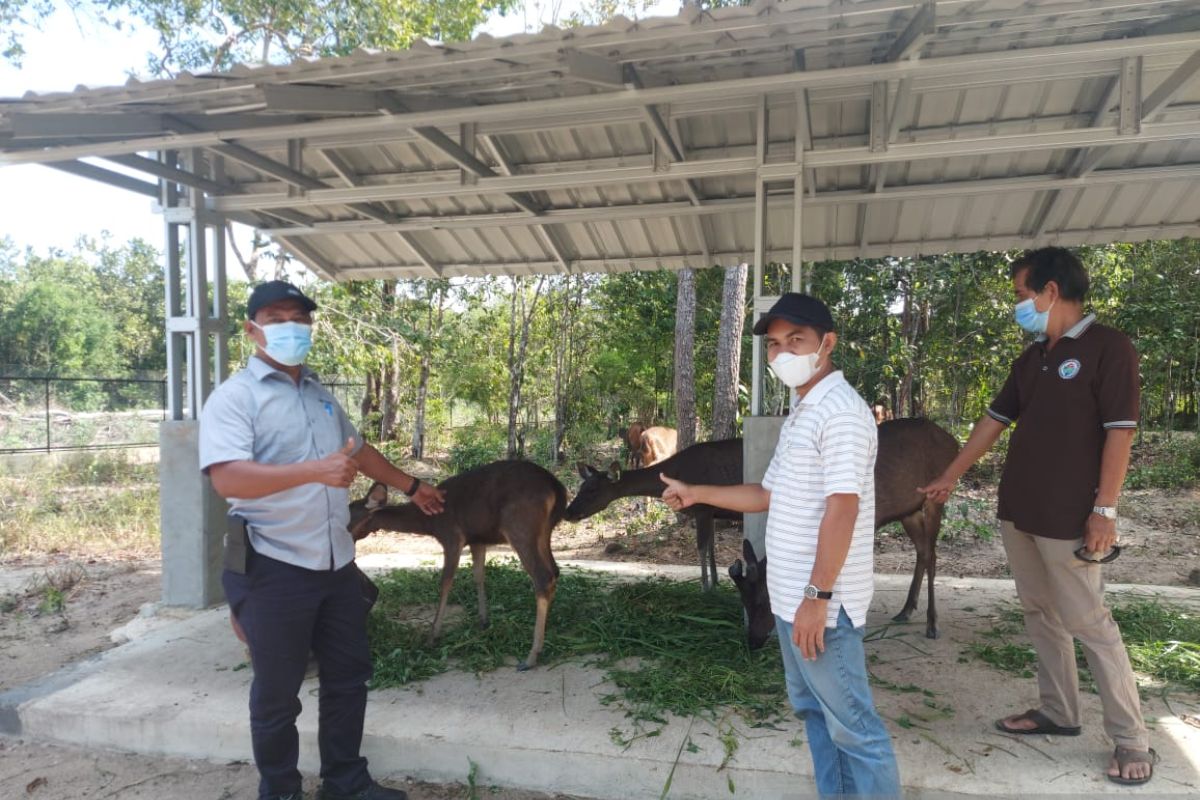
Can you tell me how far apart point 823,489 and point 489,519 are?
11.5 ft

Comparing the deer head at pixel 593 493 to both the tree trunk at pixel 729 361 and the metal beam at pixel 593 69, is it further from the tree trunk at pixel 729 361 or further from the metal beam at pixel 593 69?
the tree trunk at pixel 729 361

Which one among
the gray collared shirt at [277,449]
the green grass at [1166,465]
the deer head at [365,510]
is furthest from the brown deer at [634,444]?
the gray collared shirt at [277,449]

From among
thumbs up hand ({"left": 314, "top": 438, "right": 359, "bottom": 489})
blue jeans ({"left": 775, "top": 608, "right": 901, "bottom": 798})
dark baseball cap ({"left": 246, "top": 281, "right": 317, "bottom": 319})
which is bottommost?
blue jeans ({"left": 775, "top": 608, "right": 901, "bottom": 798})

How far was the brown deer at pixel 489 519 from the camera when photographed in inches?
215

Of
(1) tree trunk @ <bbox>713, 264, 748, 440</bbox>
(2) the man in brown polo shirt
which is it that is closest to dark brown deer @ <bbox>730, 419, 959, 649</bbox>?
(2) the man in brown polo shirt

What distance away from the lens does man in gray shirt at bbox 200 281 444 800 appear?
10.6 ft

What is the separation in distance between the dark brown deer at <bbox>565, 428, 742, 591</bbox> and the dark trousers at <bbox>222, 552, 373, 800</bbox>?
2.93 metres

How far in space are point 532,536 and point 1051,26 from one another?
4.32 metres

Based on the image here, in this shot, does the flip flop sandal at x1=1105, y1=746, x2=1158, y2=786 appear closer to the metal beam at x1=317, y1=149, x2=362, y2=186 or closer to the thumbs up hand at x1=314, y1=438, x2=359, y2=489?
the thumbs up hand at x1=314, y1=438, x2=359, y2=489

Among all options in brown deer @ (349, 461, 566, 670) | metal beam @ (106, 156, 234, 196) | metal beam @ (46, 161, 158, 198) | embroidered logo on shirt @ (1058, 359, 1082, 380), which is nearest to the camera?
embroidered logo on shirt @ (1058, 359, 1082, 380)

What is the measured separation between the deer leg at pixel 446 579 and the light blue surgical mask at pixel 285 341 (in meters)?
2.60

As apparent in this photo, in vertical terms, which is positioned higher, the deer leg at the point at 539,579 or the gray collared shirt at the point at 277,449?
the gray collared shirt at the point at 277,449

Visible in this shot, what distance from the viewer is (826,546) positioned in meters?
2.53

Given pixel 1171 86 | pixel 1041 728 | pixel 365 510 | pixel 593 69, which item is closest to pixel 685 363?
pixel 365 510
